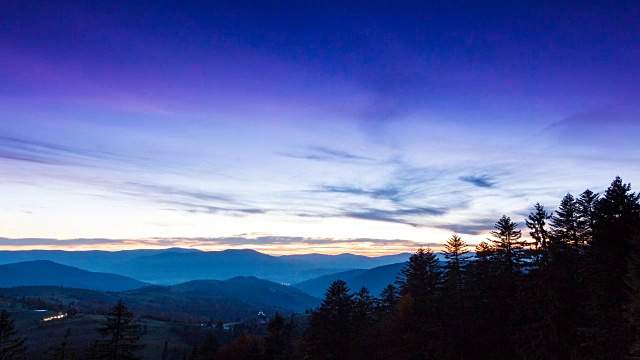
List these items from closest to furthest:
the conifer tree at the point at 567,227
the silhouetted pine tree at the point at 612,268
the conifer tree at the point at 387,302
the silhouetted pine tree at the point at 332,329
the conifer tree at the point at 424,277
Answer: the silhouetted pine tree at the point at 612,268
the conifer tree at the point at 567,227
the conifer tree at the point at 424,277
the silhouetted pine tree at the point at 332,329
the conifer tree at the point at 387,302

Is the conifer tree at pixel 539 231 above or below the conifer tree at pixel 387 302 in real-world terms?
above

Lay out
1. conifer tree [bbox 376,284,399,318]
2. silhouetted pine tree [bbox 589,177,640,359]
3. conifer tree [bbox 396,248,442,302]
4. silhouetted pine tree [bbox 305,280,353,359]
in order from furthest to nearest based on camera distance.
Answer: conifer tree [bbox 376,284,399,318], silhouetted pine tree [bbox 305,280,353,359], conifer tree [bbox 396,248,442,302], silhouetted pine tree [bbox 589,177,640,359]

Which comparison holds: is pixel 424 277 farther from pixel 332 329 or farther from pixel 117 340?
pixel 117 340

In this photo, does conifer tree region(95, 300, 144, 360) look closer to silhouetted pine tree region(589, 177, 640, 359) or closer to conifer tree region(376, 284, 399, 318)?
conifer tree region(376, 284, 399, 318)

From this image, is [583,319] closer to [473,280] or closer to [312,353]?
[473,280]

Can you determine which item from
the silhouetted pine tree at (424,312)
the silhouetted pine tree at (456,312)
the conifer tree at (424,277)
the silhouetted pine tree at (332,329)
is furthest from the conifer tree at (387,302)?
the silhouetted pine tree at (456,312)

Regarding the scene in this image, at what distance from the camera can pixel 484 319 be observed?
44594 millimetres

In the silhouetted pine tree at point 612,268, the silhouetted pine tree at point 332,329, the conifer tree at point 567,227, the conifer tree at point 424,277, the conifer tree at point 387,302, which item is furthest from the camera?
the conifer tree at point 387,302

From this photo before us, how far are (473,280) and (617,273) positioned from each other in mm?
19955

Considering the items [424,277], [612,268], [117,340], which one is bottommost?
[117,340]

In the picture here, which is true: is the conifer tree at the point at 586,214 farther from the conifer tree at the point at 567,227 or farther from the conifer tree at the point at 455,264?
the conifer tree at the point at 455,264

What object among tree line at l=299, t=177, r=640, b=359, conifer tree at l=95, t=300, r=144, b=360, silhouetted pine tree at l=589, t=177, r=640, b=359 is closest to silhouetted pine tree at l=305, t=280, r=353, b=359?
tree line at l=299, t=177, r=640, b=359

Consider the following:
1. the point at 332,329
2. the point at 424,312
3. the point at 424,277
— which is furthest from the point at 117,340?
the point at 424,277

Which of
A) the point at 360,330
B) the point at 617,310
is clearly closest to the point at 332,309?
the point at 360,330
